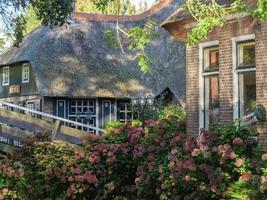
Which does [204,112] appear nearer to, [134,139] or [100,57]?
[134,139]

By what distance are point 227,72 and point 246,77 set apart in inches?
23.0

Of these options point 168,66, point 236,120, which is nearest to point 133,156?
point 236,120

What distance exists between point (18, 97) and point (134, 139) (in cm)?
2151

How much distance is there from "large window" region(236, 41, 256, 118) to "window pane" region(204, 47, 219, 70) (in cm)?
92

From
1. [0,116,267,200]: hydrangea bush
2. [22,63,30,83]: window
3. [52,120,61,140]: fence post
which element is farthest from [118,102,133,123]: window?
[52,120,61,140]: fence post

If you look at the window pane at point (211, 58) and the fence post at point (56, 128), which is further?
the fence post at point (56, 128)

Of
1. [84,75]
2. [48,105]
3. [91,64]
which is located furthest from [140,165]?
[91,64]

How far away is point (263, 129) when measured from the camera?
14438mm

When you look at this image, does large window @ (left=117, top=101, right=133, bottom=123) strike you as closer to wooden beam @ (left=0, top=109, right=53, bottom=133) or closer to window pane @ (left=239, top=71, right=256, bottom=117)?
wooden beam @ (left=0, top=109, right=53, bottom=133)

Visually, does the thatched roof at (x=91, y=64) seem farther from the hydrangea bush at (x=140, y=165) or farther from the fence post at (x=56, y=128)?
the hydrangea bush at (x=140, y=165)

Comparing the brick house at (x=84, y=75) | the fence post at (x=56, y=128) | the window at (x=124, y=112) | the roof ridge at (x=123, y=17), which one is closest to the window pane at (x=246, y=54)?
the fence post at (x=56, y=128)

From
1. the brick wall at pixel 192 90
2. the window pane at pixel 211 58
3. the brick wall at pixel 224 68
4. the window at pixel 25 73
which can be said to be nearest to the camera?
the brick wall at pixel 224 68

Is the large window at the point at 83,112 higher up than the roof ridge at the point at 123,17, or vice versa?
the roof ridge at the point at 123,17

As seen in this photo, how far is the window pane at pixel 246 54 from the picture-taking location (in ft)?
49.6
